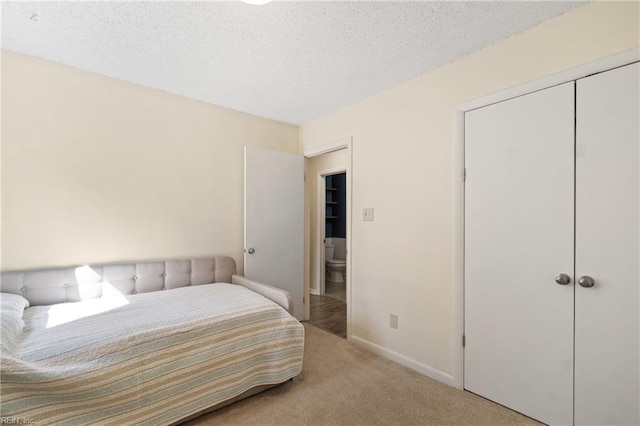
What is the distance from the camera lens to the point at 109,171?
8.00ft

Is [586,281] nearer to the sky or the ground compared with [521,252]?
nearer to the ground

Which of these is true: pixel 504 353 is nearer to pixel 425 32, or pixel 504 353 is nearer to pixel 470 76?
pixel 470 76

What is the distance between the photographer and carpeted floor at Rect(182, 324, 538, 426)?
1758 mm

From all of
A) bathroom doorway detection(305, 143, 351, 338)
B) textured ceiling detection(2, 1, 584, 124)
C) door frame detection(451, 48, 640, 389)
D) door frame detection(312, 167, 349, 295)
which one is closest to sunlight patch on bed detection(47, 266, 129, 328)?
textured ceiling detection(2, 1, 584, 124)

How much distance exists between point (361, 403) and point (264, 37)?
2.52m

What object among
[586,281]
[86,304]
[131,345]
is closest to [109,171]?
[86,304]

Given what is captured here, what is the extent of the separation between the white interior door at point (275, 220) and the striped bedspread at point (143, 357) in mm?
948

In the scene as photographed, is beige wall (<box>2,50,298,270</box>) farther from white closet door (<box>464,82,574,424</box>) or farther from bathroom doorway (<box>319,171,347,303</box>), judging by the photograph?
bathroom doorway (<box>319,171,347,303</box>)

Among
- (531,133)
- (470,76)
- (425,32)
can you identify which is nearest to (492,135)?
(531,133)

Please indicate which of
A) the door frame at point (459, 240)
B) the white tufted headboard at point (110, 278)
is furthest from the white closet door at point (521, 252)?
the white tufted headboard at point (110, 278)

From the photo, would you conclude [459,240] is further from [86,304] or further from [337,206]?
[337,206]

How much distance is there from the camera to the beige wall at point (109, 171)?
2098 mm

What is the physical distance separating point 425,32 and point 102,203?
279 cm

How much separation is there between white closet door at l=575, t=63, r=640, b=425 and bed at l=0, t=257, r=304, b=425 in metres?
1.75
